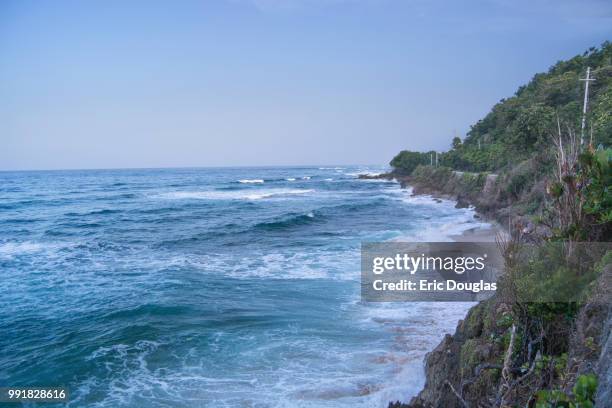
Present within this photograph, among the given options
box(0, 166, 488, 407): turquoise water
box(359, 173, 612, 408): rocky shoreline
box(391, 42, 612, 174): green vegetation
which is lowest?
box(0, 166, 488, 407): turquoise water

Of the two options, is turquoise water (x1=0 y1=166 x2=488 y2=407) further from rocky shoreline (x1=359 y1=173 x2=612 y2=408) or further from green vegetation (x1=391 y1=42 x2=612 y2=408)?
green vegetation (x1=391 y1=42 x2=612 y2=408)

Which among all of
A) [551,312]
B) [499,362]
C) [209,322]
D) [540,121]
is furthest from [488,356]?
[540,121]

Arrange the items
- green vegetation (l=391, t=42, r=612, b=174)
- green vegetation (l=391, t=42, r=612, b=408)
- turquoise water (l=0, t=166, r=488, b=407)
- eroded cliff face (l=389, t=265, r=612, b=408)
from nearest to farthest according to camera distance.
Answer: eroded cliff face (l=389, t=265, r=612, b=408) → green vegetation (l=391, t=42, r=612, b=408) → turquoise water (l=0, t=166, r=488, b=407) → green vegetation (l=391, t=42, r=612, b=174)

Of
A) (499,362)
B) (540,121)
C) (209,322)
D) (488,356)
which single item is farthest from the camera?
(540,121)

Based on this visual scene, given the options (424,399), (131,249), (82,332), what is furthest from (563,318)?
(131,249)

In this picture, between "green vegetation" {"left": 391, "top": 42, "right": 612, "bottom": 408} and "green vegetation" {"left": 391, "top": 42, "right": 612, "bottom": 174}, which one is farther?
"green vegetation" {"left": 391, "top": 42, "right": 612, "bottom": 174}

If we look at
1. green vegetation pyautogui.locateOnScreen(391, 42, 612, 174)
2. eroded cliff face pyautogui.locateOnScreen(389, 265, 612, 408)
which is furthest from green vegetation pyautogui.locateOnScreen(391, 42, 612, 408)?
green vegetation pyautogui.locateOnScreen(391, 42, 612, 174)

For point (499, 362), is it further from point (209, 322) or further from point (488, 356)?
point (209, 322)

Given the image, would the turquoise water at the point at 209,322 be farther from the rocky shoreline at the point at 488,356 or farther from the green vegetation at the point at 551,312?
the green vegetation at the point at 551,312

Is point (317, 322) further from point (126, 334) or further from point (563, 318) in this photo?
point (563, 318)

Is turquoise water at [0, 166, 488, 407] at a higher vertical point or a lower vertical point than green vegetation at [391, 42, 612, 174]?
lower

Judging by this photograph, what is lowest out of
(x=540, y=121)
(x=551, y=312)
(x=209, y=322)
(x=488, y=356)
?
(x=209, y=322)

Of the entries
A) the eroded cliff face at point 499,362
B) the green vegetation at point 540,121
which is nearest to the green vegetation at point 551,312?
the eroded cliff face at point 499,362

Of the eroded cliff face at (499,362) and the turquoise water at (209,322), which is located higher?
the eroded cliff face at (499,362)
